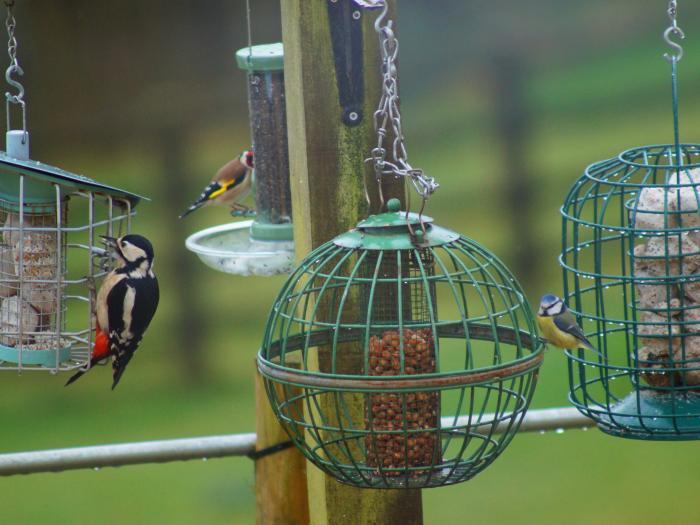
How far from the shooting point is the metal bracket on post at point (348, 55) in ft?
9.90

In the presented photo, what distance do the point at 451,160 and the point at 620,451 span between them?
10.5 ft

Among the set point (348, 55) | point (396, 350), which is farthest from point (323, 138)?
point (396, 350)

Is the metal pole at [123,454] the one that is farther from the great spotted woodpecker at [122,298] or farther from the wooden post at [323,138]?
the wooden post at [323,138]

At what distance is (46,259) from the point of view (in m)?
3.47

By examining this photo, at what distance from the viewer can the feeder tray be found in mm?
3568

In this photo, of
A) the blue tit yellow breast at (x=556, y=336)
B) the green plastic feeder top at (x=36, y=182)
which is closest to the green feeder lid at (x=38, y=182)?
the green plastic feeder top at (x=36, y=182)

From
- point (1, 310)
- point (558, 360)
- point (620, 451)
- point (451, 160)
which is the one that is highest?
point (451, 160)

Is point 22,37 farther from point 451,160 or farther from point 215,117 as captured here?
point 451,160

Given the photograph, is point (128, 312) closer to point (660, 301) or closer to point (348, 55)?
point (348, 55)

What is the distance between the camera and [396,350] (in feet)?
8.84

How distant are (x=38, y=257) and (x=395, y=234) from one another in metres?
1.43

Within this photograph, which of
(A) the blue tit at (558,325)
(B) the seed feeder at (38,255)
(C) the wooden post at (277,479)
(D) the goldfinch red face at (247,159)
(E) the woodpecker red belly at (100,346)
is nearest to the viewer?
(B) the seed feeder at (38,255)

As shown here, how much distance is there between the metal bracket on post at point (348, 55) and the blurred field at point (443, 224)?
3461mm

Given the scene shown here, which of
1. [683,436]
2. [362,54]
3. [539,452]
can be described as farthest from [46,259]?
[539,452]
